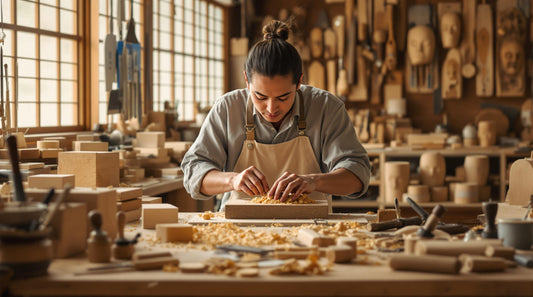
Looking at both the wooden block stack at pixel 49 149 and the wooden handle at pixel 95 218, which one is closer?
the wooden handle at pixel 95 218

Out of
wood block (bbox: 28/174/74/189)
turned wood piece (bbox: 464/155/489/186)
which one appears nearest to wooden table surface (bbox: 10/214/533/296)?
wood block (bbox: 28/174/74/189)

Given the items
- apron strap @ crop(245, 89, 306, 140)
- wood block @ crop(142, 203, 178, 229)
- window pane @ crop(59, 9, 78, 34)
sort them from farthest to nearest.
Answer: window pane @ crop(59, 9, 78, 34) → apron strap @ crop(245, 89, 306, 140) → wood block @ crop(142, 203, 178, 229)

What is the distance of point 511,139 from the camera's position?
7004mm

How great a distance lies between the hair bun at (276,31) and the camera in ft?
9.84

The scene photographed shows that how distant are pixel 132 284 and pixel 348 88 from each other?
21.2 feet

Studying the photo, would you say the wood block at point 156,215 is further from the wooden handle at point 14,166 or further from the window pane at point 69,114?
the window pane at point 69,114

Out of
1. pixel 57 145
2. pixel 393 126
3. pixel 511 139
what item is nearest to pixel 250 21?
pixel 393 126

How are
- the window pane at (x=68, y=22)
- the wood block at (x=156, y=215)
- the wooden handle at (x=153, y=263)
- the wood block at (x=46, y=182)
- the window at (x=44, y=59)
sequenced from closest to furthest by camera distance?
the wooden handle at (x=153, y=263)
the wood block at (x=46, y=182)
the wood block at (x=156, y=215)
the window at (x=44, y=59)
the window pane at (x=68, y=22)

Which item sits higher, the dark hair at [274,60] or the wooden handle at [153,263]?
the dark hair at [274,60]

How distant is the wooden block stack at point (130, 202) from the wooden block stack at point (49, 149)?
1.14m

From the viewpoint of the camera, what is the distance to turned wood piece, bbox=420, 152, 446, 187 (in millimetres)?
6520

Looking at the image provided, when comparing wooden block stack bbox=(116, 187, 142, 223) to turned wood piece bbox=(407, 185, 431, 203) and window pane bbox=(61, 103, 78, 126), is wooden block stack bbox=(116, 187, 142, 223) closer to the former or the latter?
window pane bbox=(61, 103, 78, 126)

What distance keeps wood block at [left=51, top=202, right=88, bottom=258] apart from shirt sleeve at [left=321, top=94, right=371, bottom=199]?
4.55ft

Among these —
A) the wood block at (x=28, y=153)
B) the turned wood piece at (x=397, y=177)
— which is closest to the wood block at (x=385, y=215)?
the wood block at (x=28, y=153)
